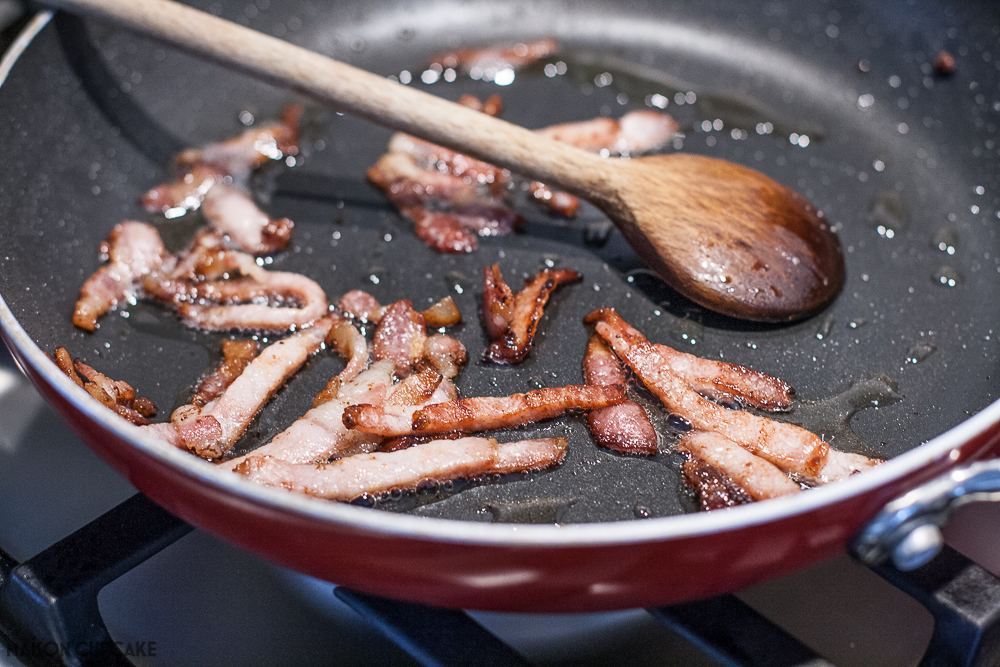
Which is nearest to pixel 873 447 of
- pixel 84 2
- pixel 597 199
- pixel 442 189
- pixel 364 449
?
pixel 597 199

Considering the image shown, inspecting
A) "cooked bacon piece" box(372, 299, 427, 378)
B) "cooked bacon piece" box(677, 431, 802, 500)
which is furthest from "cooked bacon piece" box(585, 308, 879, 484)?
"cooked bacon piece" box(372, 299, 427, 378)

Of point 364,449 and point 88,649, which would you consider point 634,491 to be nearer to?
point 364,449

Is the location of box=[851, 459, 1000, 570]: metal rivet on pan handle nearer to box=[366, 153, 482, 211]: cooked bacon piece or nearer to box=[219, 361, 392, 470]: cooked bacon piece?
box=[219, 361, 392, 470]: cooked bacon piece

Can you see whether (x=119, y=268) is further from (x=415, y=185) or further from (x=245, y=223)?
(x=415, y=185)

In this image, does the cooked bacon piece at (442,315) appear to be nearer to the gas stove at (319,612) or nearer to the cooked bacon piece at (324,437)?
the cooked bacon piece at (324,437)

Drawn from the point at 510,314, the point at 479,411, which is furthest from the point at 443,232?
the point at 479,411
